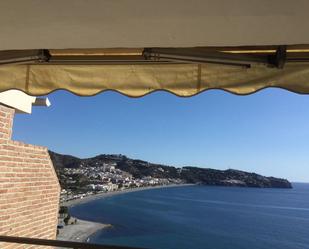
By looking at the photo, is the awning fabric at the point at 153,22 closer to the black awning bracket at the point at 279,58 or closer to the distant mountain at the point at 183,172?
the black awning bracket at the point at 279,58

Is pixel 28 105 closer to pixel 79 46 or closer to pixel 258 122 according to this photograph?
pixel 79 46

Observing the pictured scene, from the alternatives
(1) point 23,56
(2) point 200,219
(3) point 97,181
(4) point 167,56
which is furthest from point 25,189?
(3) point 97,181

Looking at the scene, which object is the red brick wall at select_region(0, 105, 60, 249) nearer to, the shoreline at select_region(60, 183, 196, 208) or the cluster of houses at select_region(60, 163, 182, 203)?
the cluster of houses at select_region(60, 163, 182, 203)

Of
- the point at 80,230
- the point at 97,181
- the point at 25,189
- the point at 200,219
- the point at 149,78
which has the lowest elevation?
the point at 80,230

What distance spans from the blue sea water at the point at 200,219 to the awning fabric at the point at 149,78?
42.9m

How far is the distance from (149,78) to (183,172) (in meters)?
81.5

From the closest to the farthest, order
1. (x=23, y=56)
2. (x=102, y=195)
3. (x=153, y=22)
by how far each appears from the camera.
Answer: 1. (x=153, y=22)
2. (x=23, y=56)
3. (x=102, y=195)

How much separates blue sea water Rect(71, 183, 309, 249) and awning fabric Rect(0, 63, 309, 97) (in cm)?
4286

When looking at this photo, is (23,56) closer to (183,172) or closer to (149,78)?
(149,78)

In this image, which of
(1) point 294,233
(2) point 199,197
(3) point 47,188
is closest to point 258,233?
(1) point 294,233

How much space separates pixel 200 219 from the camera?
59875mm

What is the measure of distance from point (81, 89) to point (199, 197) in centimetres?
8783

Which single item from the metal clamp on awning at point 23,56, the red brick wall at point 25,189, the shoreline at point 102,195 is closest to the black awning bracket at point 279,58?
the metal clamp on awning at point 23,56

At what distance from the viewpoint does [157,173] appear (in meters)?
77.6
